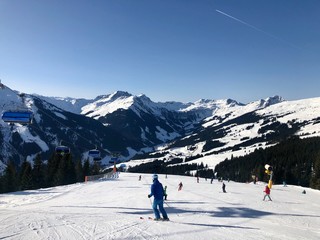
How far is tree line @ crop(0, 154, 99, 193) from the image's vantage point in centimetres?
6725

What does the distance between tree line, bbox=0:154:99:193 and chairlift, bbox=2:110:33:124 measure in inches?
1681

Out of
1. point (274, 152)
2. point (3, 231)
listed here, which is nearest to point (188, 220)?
point (3, 231)

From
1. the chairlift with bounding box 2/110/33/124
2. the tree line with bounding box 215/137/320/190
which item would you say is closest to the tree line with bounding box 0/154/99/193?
the chairlift with bounding box 2/110/33/124

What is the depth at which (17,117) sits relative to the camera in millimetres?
28891

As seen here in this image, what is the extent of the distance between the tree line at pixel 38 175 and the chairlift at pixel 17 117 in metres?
42.7

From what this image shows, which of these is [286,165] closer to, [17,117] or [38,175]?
[38,175]

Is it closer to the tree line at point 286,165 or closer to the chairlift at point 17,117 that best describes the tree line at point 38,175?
the chairlift at point 17,117

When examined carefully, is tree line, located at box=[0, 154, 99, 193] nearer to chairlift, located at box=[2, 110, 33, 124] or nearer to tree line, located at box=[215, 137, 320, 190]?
chairlift, located at box=[2, 110, 33, 124]

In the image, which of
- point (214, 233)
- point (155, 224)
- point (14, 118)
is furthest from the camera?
point (14, 118)

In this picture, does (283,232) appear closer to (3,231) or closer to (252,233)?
(252,233)

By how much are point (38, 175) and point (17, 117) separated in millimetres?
45319

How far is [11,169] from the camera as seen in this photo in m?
67.9

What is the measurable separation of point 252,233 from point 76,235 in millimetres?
6861

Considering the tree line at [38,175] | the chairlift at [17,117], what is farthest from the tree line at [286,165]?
the chairlift at [17,117]
